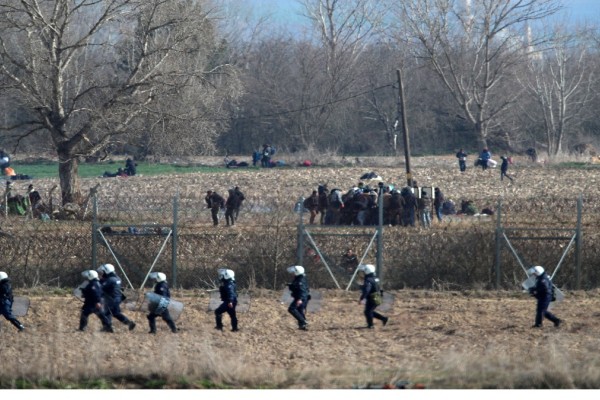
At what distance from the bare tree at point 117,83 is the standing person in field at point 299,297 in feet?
51.4

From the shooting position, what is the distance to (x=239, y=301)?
20234 millimetres

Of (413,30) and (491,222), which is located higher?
(413,30)

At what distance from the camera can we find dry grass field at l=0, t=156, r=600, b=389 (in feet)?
42.0

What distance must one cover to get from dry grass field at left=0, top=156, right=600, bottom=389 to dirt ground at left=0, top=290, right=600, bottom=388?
0.02m

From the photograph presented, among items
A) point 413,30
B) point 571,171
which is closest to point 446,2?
point 413,30

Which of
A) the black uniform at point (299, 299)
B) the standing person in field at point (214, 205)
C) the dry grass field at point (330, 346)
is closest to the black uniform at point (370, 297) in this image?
the dry grass field at point (330, 346)

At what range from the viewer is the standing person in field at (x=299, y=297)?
1755cm

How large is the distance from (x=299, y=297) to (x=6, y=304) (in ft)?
16.1

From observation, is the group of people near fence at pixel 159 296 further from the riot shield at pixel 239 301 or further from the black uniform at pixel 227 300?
the riot shield at pixel 239 301

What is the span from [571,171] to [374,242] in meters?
27.1

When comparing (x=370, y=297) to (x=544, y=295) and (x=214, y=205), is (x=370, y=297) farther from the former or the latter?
(x=214, y=205)

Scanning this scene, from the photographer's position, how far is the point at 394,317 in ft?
62.3

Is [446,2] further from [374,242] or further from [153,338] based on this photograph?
[153,338]

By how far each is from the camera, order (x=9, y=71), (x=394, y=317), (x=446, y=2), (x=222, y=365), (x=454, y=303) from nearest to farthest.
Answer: (x=222, y=365) < (x=394, y=317) < (x=454, y=303) < (x=9, y=71) < (x=446, y=2)
